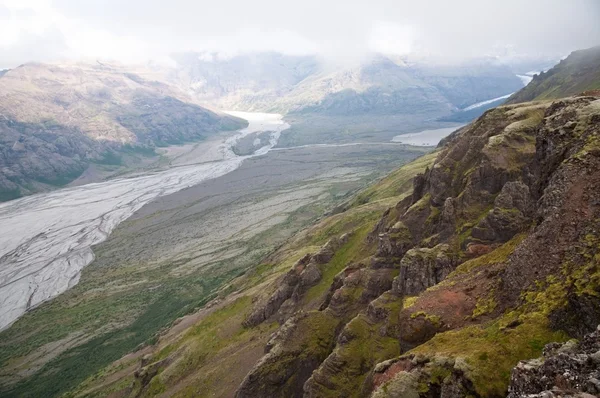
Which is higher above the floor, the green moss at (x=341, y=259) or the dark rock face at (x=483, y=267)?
the dark rock face at (x=483, y=267)

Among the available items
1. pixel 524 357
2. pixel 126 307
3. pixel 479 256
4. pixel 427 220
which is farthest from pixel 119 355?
pixel 524 357

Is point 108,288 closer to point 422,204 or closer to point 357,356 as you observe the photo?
point 422,204

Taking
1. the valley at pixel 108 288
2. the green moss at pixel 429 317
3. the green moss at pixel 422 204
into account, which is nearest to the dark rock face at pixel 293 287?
the green moss at pixel 422 204

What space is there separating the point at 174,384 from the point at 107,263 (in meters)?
118

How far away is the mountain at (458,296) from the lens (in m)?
23.0

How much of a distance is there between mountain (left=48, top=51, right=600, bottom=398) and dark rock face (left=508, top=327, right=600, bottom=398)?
7cm

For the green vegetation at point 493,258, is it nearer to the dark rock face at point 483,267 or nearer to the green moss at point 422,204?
the dark rock face at point 483,267

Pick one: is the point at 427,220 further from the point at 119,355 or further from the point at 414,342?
the point at 119,355

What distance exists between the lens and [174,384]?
69.9 meters

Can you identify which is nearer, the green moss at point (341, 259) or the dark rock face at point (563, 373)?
the dark rock face at point (563, 373)

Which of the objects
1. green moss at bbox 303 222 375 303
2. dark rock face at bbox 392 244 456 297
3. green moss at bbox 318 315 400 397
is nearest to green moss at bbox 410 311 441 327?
green moss at bbox 318 315 400 397

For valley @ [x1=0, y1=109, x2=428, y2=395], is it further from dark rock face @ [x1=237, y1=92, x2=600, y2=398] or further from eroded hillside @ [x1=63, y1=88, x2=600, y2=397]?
dark rock face @ [x1=237, y1=92, x2=600, y2=398]

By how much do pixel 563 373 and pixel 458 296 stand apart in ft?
51.3

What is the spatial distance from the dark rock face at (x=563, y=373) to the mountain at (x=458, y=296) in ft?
0.21
